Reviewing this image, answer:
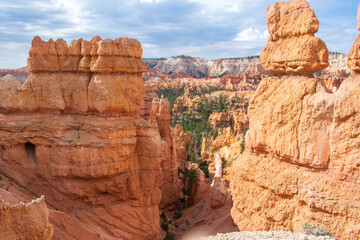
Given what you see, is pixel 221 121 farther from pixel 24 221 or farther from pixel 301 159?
pixel 24 221

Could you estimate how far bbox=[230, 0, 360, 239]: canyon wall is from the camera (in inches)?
364

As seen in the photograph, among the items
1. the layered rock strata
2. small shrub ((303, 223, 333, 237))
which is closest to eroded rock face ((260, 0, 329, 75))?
the layered rock strata

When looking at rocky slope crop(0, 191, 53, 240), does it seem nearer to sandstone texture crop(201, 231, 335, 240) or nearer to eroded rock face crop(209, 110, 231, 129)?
sandstone texture crop(201, 231, 335, 240)

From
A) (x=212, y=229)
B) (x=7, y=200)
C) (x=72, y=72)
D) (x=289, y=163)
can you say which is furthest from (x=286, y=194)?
(x=72, y=72)

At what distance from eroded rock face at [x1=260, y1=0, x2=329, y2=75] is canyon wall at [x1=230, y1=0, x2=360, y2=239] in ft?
0.12

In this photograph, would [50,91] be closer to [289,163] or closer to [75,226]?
[75,226]

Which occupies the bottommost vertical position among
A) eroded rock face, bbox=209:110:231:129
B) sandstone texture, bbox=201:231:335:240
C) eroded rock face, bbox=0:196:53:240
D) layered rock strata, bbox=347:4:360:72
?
eroded rock face, bbox=209:110:231:129

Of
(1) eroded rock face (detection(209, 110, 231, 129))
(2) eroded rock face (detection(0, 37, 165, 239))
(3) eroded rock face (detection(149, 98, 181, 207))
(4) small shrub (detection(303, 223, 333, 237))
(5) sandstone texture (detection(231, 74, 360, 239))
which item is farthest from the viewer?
(1) eroded rock face (detection(209, 110, 231, 129))

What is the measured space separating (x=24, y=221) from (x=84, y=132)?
6788mm

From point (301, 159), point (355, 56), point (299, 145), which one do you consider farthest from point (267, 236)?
point (355, 56)

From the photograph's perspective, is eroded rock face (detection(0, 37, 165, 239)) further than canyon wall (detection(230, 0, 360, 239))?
Yes

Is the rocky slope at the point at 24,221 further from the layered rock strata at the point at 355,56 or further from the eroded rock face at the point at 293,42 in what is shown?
the layered rock strata at the point at 355,56

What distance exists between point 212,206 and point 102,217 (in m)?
8.62

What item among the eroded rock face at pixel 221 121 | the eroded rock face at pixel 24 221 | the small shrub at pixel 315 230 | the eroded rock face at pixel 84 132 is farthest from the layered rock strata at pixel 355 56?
the eroded rock face at pixel 221 121
